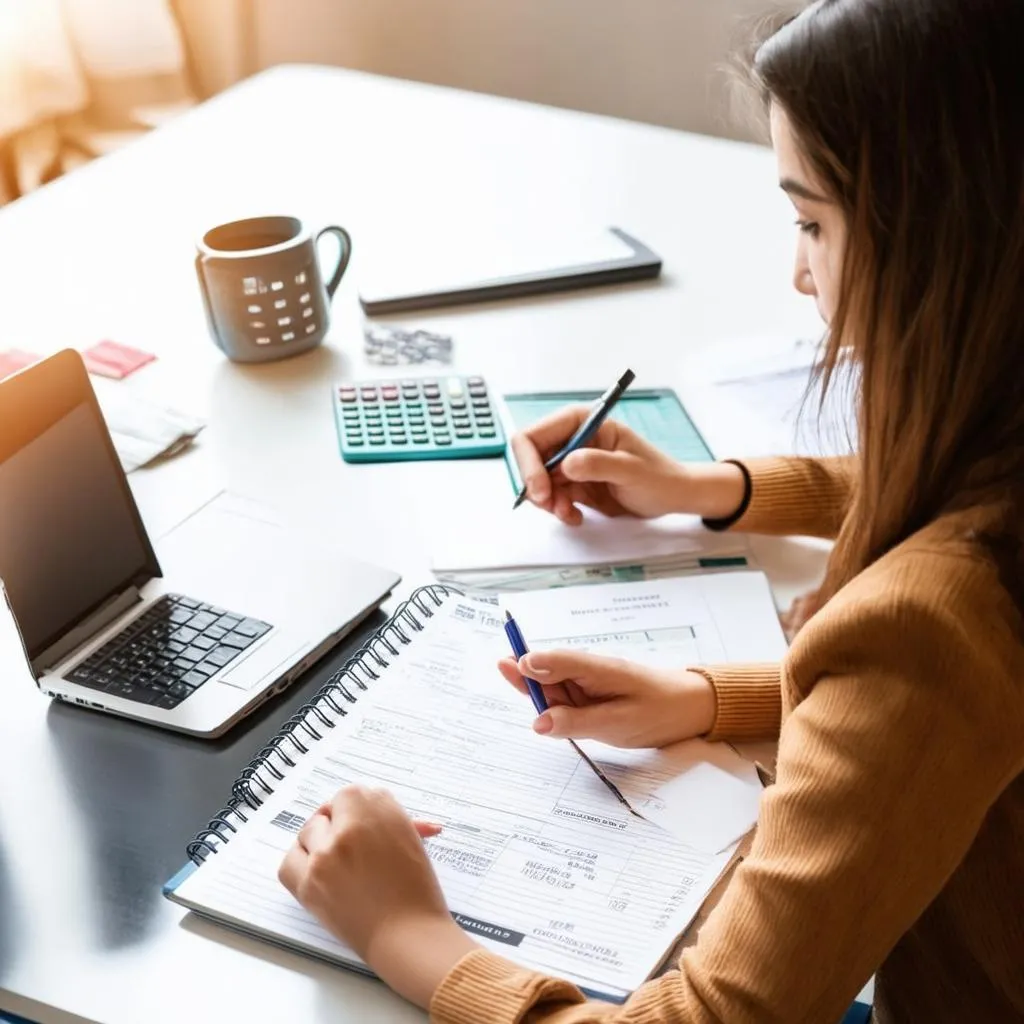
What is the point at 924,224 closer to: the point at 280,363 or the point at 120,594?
the point at 120,594

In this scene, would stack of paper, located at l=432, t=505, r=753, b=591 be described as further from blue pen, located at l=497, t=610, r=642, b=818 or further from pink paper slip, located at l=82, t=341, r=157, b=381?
pink paper slip, located at l=82, t=341, r=157, b=381

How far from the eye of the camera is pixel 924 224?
69 centimetres

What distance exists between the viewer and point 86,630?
904 millimetres

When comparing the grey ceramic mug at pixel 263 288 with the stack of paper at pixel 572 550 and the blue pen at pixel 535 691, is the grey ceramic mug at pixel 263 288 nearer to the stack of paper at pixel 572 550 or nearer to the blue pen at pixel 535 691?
the stack of paper at pixel 572 550

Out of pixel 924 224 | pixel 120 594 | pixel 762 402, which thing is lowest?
pixel 762 402

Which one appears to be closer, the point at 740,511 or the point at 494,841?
the point at 494,841

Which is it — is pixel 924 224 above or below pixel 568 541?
above

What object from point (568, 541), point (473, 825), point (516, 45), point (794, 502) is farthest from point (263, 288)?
point (516, 45)

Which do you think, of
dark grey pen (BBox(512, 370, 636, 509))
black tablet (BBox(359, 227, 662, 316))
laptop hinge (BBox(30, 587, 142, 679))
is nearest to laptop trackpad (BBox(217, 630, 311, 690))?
laptop hinge (BBox(30, 587, 142, 679))

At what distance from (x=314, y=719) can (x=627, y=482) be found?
13.8 inches

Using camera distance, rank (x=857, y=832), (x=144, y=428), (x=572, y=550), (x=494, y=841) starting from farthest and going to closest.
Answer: (x=144, y=428)
(x=572, y=550)
(x=494, y=841)
(x=857, y=832)

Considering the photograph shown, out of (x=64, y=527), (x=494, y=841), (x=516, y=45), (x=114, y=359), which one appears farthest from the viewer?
(x=516, y=45)

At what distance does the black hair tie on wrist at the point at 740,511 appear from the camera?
107 centimetres

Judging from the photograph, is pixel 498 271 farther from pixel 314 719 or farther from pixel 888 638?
pixel 888 638
